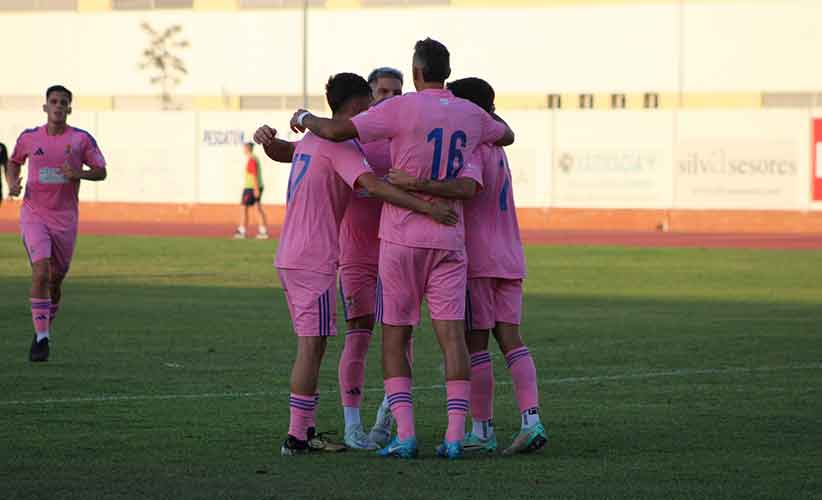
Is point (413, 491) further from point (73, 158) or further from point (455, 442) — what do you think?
point (73, 158)

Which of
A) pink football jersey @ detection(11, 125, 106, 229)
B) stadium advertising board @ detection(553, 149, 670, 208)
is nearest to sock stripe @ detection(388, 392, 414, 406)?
pink football jersey @ detection(11, 125, 106, 229)

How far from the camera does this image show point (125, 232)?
141 ft

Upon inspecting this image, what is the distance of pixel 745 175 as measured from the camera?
44875 mm

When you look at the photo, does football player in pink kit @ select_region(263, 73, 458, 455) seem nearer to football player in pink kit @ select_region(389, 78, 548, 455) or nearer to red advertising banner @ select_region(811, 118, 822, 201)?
football player in pink kit @ select_region(389, 78, 548, 455)

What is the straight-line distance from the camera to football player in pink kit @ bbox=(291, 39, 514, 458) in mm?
9078

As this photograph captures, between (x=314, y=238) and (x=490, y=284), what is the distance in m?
1.03

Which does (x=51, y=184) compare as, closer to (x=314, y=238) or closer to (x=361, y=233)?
(x=361, y=233)


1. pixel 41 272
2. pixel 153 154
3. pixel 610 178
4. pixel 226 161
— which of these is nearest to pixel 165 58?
pixel 153 154

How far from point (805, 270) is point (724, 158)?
56.7 feet

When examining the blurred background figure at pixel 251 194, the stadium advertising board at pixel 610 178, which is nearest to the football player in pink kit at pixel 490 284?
the blurred background figure at pixel 251 194

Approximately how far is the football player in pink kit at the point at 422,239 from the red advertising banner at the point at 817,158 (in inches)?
1438

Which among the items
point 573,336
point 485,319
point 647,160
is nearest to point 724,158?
point 647,160

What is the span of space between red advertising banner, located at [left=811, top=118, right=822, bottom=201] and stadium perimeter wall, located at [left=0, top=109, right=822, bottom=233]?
2 cm

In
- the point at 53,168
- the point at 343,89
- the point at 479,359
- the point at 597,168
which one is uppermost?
the point at 597,168
